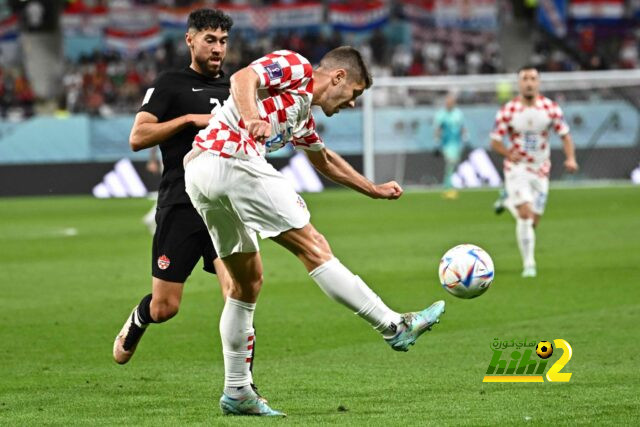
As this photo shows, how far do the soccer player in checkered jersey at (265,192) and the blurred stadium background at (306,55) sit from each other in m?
24.5

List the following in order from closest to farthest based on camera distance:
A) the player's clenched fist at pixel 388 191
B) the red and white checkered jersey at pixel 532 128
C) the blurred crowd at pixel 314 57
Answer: the player's clenched fist at pixel 388 191 → the red and white checkered jersey at pixel 532 128 → the blurred crowd at pixel 314 57

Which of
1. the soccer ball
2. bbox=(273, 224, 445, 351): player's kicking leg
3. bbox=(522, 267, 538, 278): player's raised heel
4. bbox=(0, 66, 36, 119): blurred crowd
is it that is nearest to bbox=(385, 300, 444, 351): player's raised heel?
bbox=(273, 224, 445, 351): player's kicking leg

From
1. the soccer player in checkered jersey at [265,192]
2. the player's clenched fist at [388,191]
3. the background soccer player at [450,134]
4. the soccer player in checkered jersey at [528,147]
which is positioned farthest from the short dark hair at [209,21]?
the background soccer player at [450,134]

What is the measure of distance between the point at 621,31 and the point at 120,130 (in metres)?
15.9

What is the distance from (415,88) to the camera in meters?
31.9

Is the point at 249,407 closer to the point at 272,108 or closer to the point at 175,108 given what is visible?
the point at 272,108

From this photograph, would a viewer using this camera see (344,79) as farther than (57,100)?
No

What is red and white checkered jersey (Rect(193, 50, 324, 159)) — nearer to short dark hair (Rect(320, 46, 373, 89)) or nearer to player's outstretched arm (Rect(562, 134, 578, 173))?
short dark hair (Rect(320, 46, 373, 89))

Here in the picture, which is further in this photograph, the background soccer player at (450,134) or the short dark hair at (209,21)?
the background soccer player at (450,134)

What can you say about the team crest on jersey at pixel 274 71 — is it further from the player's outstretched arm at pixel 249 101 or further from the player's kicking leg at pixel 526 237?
the player's kicking leg at pixel 526 237

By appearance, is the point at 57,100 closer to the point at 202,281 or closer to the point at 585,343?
the point at 202,281

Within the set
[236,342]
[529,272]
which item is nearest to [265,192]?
[236,342]

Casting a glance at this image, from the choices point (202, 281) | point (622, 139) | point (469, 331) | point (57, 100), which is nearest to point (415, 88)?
point (622, 139)

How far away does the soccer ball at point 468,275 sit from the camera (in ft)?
23.3
